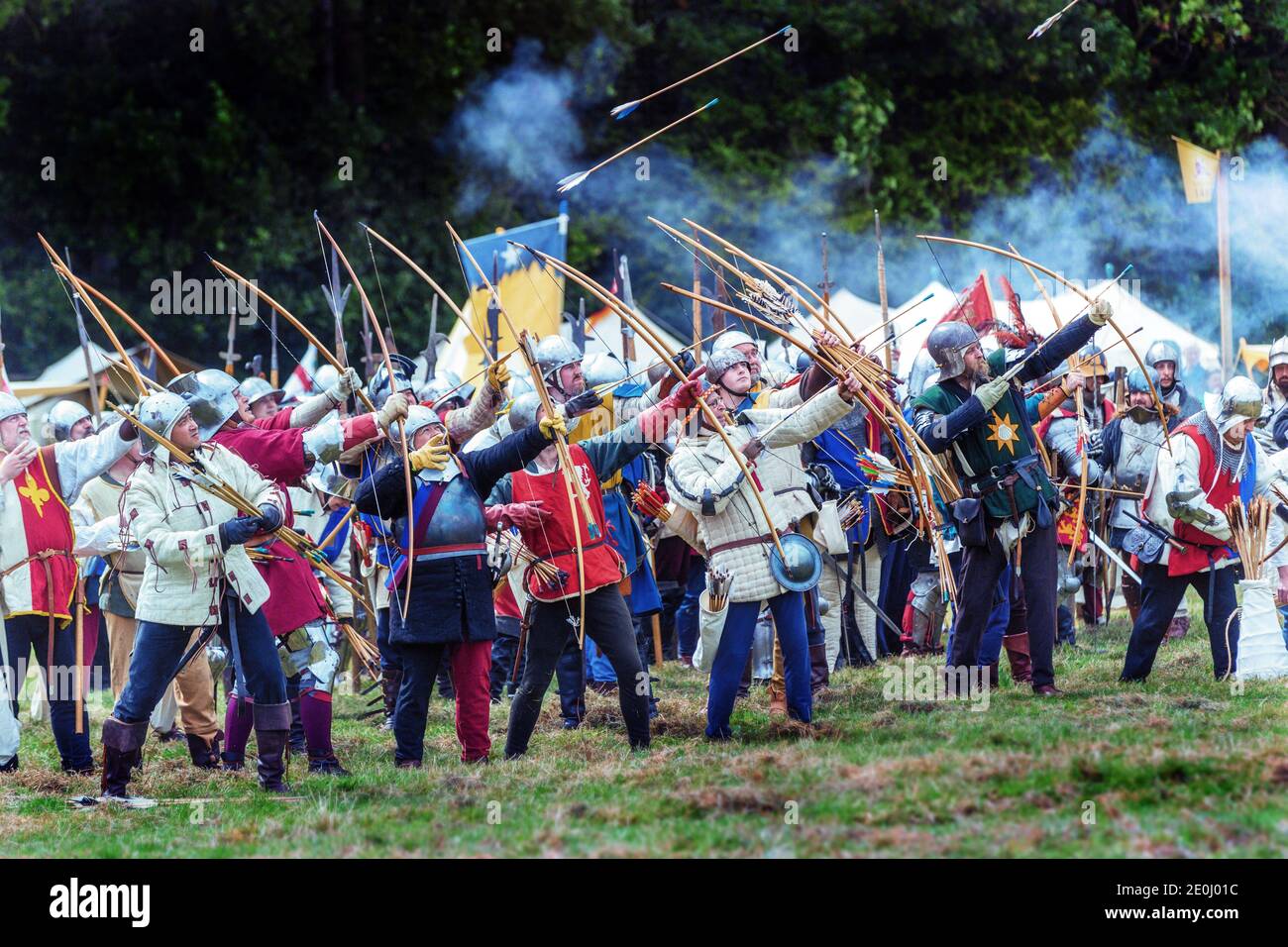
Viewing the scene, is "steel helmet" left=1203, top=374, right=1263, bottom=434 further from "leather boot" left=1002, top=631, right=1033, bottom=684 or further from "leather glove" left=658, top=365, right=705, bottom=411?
"leather glove" left=658, top=365, right=705, bottom=411

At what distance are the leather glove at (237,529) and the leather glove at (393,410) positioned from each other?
667mm

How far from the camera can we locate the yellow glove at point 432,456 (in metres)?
7.71

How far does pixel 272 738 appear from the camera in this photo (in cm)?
784

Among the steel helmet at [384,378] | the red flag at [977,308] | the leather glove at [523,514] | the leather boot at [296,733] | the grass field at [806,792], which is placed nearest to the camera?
the grass field at [806,792]

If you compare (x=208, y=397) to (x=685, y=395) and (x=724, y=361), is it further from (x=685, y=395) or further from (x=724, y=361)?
(x=724, y=361)

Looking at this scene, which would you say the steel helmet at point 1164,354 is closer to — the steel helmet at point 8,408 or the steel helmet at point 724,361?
the steel helmet at point 724,361

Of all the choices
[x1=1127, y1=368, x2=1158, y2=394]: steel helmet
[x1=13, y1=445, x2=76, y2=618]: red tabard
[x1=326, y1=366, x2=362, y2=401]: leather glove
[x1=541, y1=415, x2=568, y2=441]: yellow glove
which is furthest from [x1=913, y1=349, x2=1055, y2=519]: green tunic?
[x1=13, y1=445, x2=76, y2=618]: red tabard

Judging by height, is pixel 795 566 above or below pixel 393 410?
below

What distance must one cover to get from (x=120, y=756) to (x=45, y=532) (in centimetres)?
158

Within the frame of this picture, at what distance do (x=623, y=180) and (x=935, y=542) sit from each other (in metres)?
14.9

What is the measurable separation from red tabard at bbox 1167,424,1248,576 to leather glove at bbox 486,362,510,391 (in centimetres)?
351

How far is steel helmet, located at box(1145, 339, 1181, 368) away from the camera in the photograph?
10383 mm

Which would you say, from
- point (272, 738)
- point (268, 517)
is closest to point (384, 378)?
point (268, 517)

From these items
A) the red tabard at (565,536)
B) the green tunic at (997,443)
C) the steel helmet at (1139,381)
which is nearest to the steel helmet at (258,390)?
the red tabard at (565,536)
